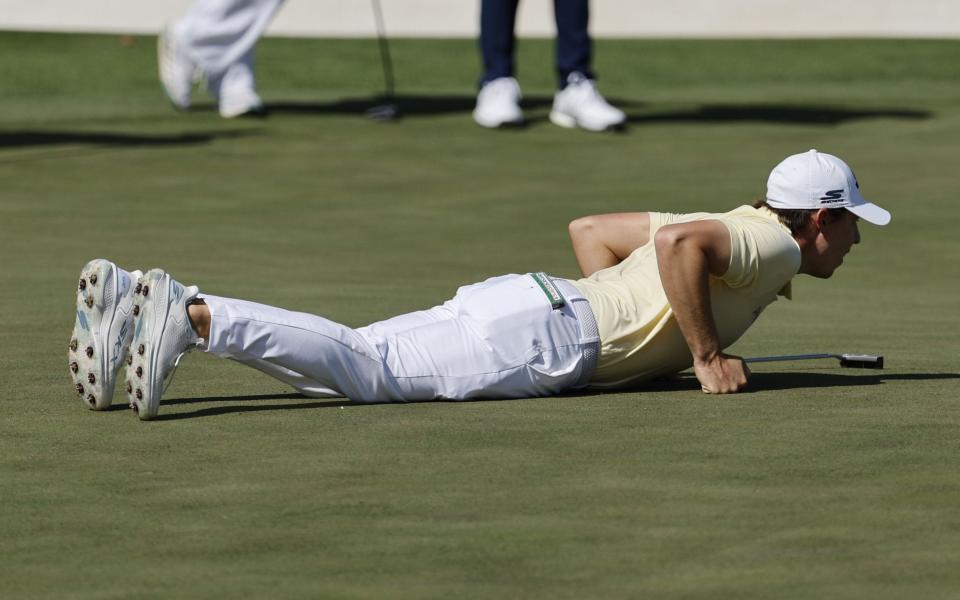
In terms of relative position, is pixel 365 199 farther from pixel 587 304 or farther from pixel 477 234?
pixel 587 304

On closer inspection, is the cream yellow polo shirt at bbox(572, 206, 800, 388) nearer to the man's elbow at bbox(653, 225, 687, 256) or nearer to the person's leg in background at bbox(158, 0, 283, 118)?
the man's elbow at bbox(653, 225, 687, 256)

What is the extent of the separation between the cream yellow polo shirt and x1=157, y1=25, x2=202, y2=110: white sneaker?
8708 mm

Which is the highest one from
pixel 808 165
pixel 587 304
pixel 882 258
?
pixel 808 165

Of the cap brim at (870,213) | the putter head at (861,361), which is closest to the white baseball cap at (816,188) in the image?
the cap brim at (870,213)

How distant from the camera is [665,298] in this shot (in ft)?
18.5

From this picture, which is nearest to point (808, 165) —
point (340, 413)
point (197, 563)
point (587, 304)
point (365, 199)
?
point (587, 304)

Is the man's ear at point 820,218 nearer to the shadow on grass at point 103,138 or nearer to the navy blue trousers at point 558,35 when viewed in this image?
the navy blue trousers at point 558,35

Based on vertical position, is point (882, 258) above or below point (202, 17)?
below

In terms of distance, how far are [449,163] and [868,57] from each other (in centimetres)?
657

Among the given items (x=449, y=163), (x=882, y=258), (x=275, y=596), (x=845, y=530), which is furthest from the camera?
(x=449, y=163)

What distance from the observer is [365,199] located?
1201 centimetres

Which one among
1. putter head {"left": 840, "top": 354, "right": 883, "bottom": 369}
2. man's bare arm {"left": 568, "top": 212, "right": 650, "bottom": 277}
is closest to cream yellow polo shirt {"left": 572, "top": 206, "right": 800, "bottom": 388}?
man's bare arm {"left": 568, "top": 212, "right": 650, "bottom": 277}

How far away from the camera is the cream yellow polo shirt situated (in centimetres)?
554

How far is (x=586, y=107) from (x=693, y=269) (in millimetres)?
8596
